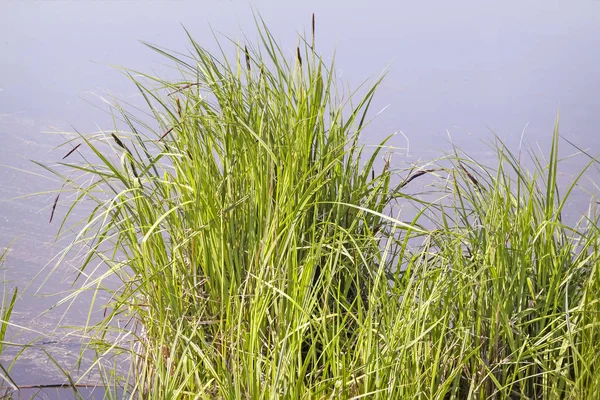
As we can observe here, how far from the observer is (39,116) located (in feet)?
13.0

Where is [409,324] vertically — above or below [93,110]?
below

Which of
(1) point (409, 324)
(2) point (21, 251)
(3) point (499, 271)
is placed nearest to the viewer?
(1) point (409, 324)

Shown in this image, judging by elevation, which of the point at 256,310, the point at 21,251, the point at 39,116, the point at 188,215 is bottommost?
the point at 21,251

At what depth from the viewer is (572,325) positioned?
108 centimetres

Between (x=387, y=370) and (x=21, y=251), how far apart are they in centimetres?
261

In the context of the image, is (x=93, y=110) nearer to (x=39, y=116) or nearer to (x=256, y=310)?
(x=39, y=116)

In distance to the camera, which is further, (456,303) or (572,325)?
(456,303)

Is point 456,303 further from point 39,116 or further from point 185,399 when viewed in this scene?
point 39,116

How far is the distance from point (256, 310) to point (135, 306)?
0.99 ft

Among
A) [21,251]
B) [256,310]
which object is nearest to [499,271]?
[256,310]

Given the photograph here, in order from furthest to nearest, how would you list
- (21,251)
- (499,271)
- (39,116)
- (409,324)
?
1. (39,116)
2. (21,251)
3. (499,271)
4. (409,324)

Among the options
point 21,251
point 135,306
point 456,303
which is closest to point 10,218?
point 21,251

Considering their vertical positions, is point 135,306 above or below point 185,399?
above

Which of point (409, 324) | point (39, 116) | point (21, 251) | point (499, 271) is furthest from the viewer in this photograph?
point (39, 116)
